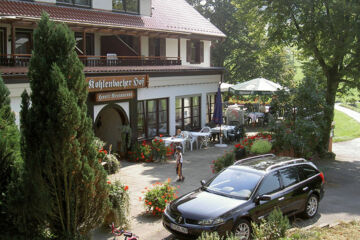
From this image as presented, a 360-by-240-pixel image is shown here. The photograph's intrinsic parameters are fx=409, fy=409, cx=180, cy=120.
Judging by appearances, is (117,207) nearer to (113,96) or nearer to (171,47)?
(113,96)

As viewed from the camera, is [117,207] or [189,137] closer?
[117,207]

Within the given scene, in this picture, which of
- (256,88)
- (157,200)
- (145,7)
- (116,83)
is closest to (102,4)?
(145,7)

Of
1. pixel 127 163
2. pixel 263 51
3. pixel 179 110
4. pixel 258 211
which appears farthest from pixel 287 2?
pixel 258 211

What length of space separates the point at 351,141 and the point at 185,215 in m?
23.1

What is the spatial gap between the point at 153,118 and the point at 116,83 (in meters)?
3.87

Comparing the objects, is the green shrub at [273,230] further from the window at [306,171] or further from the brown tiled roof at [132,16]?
the brown tiled roof at [132,16]

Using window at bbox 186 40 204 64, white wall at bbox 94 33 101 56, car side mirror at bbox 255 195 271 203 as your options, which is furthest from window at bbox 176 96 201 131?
car side mirror at bbox 255 195 271 203

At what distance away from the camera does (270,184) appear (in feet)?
32.4

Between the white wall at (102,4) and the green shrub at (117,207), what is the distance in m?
13.3

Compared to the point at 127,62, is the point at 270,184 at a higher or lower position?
lower

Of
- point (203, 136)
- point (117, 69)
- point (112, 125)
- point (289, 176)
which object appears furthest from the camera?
point (203, 136)

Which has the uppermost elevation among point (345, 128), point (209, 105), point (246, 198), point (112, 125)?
point (209, 105)

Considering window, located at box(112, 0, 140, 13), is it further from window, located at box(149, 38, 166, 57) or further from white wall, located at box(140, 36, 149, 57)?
window, located at box(149, 38, 166, 57)

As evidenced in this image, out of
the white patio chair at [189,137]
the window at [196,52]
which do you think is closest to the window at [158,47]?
the window at [196,52]
